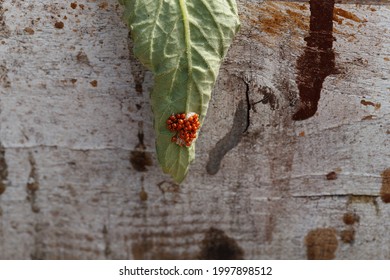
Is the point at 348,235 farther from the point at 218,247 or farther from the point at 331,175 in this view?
the point at 218,247

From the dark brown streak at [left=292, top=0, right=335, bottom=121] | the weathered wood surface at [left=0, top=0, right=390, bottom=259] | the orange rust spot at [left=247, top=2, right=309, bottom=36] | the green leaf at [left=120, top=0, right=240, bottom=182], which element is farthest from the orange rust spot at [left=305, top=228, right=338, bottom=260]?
the orange rust spot at [left=247, top=2, right=309, bottom=36]

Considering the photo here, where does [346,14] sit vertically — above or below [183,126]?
above

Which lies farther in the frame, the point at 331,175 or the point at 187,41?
the point at 331,175

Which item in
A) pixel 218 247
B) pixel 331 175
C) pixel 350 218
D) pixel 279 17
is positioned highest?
pixel 279 17

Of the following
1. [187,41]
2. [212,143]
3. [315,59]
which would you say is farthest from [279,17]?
[212,143]

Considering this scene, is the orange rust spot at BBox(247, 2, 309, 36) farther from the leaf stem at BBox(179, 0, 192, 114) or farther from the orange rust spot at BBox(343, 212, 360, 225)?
the orange rust spot at BBox(343, 212, 360, 225)

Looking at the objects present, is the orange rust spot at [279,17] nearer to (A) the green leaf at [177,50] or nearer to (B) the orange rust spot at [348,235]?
(A) the green leaf at [177,50]
